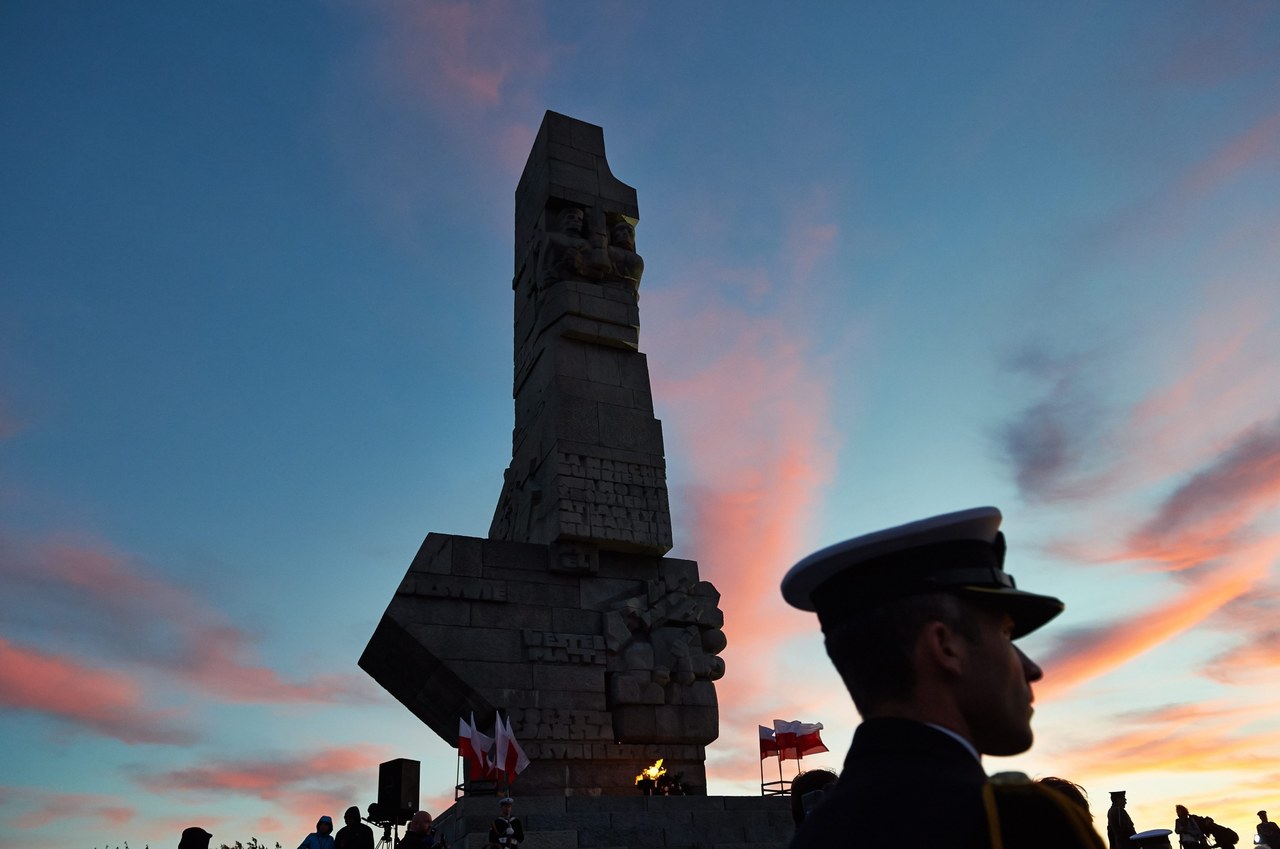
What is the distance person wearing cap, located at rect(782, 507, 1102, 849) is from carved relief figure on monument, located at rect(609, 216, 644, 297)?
17759mm

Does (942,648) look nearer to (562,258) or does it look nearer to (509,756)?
(509,756)

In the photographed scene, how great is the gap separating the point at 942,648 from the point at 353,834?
10.7 meters

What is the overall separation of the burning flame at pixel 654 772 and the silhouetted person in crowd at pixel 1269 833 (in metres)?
8.17

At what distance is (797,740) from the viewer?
69.8ft

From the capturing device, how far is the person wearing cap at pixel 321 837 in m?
10.0

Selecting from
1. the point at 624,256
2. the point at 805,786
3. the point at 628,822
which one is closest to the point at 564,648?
the point at 628,822

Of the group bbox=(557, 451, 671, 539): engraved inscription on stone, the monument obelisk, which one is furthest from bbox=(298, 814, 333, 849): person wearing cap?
bbox=(557, 451, 671, 539): engraved inscription on stone

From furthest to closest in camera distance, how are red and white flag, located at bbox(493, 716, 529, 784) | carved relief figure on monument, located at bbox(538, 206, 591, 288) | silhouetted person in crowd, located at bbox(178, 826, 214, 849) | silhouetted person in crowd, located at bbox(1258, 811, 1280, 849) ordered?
Answer: carved relief figure on monument, located at bbox(538, 206, 591, 288) < red and white flag, located at bbox(493, 716, 529, 784) < silhouetted person in crowd, located at bbox(1258, 811, 1280, 849) < silhouetted person in crowd, located at bbox(178, 826, 214, 849)

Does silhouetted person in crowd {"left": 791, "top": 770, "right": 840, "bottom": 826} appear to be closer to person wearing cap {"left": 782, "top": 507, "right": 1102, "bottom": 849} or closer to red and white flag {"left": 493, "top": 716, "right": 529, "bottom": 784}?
person wearing cap {"left": 782, "top": 507, "right": 1102, "bottom": 849}

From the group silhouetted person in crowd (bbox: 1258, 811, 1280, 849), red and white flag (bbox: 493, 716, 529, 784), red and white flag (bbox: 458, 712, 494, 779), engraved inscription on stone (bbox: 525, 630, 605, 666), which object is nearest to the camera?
silhouetted person in crowd (bbox: 1258, 811, 1280, 849)

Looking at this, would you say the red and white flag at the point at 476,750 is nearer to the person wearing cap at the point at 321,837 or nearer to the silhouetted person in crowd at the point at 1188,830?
the person wearing cap at the point at 321,837

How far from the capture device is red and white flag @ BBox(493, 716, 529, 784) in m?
13.0

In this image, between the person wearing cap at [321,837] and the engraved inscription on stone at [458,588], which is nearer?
the person wearing cap at [321,837]

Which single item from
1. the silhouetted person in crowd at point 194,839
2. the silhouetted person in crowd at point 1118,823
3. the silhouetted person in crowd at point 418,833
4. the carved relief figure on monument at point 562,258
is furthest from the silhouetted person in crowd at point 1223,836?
the carved relief figure on monument at point 562,258
